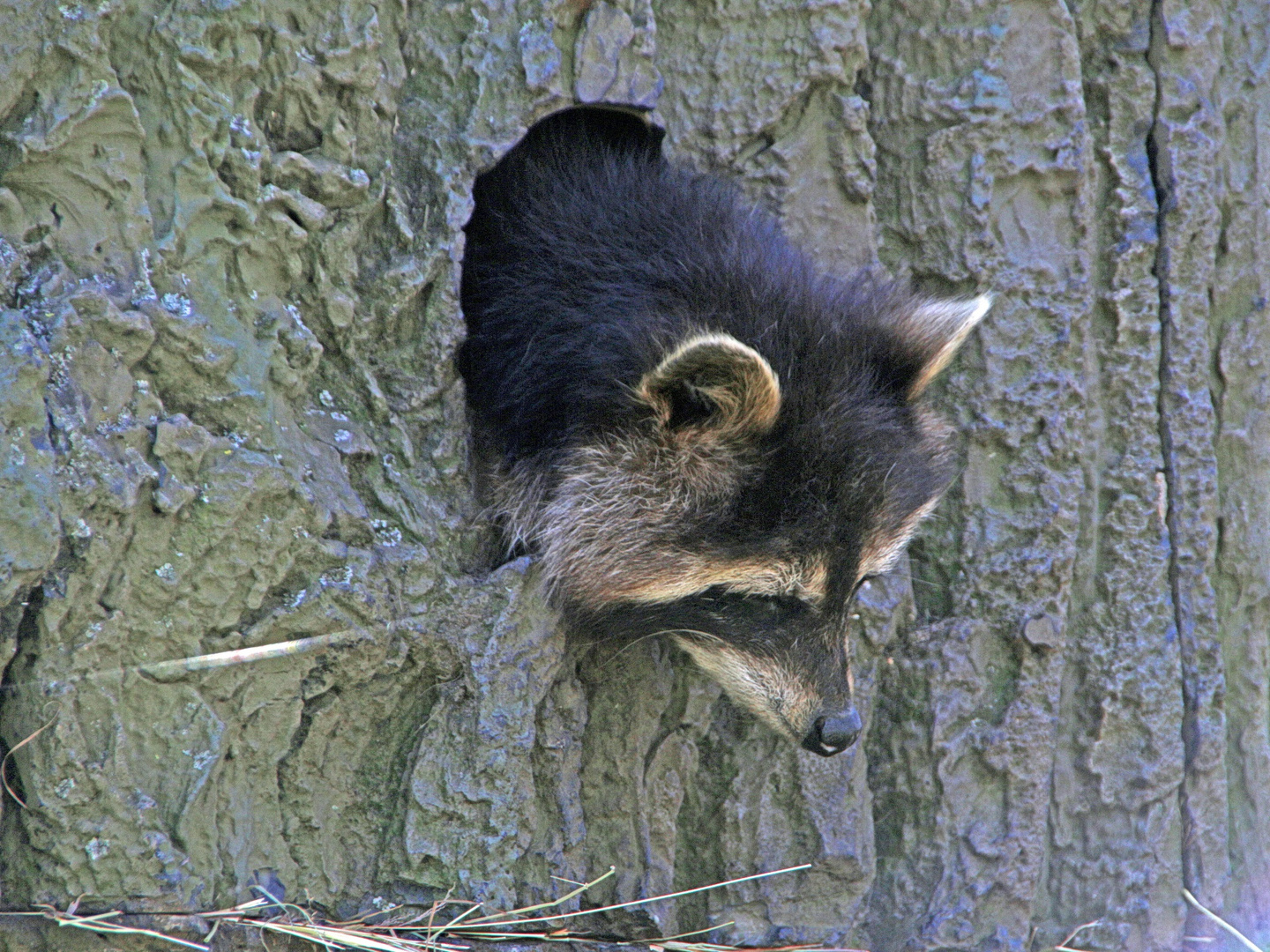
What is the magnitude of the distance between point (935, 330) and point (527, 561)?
118 centimetres

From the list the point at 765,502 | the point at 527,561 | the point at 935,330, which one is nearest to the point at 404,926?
the point at 527,561

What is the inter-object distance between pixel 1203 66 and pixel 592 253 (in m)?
1.78

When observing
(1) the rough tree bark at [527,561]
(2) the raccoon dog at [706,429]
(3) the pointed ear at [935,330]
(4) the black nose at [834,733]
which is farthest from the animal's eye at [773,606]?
(3) the pointed ear at [935,330]

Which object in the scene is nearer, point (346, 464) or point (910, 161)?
point (346, 464)

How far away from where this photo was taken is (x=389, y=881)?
2582mm

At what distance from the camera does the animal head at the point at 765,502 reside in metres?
2.58

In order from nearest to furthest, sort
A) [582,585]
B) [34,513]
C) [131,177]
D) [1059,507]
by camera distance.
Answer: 1. [34,513]
2. [131,177]
3. [582,585]
4. [1059,507]

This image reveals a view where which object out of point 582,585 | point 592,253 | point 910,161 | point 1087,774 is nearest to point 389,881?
point 582,585

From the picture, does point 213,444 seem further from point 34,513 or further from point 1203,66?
point 1203,66

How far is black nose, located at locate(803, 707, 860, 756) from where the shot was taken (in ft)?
8.79

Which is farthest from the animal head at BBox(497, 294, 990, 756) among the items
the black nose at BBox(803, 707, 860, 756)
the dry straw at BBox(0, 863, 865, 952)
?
the dry straw at BBox(0, 863, 865, 952)

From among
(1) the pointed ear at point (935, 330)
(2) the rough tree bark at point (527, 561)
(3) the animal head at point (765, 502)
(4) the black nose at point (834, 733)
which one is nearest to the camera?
(2) the rough tree bark at point (527, 561)

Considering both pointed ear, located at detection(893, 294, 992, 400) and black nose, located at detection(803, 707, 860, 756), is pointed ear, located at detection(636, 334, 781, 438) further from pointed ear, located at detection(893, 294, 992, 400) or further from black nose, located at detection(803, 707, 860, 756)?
black nose, located at detection(803, 707, 860, 756)

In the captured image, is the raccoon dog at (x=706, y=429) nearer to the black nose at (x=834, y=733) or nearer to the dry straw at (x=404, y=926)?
the black nose at (x=834, y=733)
